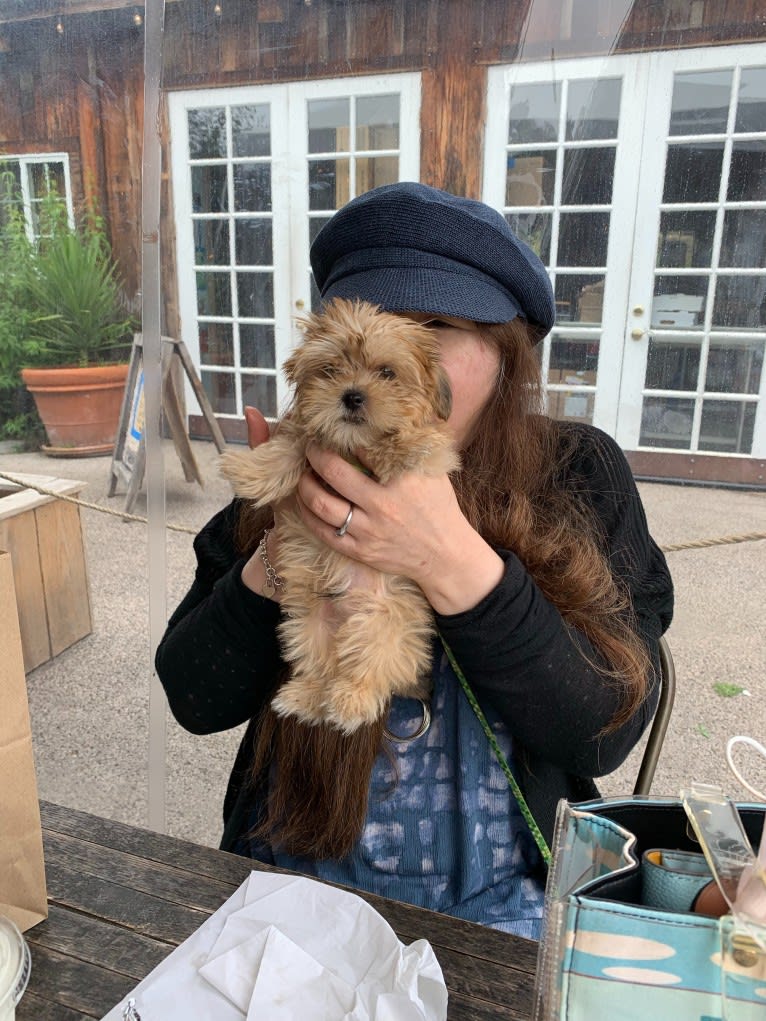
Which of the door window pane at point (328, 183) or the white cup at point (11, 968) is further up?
the door window pane at point (328, 183)

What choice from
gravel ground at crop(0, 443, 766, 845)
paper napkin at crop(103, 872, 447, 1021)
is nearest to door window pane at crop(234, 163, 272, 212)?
gravel ground at crop(0, 443, 766, 845)

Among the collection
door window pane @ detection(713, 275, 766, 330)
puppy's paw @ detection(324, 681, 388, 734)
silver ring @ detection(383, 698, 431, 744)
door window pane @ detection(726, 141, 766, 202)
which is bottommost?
silver ring @ detection(383, 698, 431, 744)

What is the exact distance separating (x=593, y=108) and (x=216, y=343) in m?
1.70

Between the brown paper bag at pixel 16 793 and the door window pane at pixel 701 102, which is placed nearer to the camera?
the brown paper bag at pixel 16 793

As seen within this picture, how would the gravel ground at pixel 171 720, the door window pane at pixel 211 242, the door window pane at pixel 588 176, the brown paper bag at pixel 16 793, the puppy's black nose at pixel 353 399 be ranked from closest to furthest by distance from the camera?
1. the brown paper bag at pixel 16 793
2. the puppy's black nose at pixel 353 399
3. the door window pane at pixel 588 176
4. the gravel ground at pixel 171 720
5. the door window pane at pixel 211 242

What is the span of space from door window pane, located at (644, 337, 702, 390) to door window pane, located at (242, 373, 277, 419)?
150 cm

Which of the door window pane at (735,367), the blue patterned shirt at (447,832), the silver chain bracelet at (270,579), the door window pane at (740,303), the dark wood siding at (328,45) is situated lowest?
the blue patterned shirt at (447,832)

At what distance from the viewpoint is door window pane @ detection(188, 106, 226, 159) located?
262 centimetres

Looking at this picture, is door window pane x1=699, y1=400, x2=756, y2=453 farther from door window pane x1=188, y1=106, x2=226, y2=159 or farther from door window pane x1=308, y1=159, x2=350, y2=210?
door window pane x1=188, y1=106, x2=226, y2=159

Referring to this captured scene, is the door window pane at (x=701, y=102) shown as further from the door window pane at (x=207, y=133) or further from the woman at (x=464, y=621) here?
the door window pane at (x=207, y=133)

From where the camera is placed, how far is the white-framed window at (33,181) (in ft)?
9.21

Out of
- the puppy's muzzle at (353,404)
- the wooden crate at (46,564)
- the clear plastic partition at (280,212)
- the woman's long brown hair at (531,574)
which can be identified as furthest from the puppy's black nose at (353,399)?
the wooden crate at (46,564)

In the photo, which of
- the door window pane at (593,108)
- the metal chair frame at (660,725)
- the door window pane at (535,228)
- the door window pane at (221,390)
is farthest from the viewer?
the door window pane at (221,390)

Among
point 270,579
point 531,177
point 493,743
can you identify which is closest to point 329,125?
point 531,177
